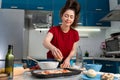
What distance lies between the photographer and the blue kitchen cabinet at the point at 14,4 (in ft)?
11.5

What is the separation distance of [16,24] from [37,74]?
94.9 inches

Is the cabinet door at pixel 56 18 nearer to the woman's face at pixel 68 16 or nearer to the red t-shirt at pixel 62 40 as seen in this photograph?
the red t-shirt at pixel 62 40

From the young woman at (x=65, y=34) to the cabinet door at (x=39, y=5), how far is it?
79.4 inches

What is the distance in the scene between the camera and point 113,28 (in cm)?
368

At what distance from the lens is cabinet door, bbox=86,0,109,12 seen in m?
3.73

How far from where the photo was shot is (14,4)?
11.6 feet

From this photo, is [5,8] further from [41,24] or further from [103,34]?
[103,34]

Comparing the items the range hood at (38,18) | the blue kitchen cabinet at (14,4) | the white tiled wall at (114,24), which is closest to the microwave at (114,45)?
the white tiled wall at (114,24)

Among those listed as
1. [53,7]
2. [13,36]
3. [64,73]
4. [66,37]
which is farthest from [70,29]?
[53,7]

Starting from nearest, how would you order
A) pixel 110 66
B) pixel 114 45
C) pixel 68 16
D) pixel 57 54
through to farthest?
pixel 57 54
pixel 68 16
pixel 110 66
pixel 114 45

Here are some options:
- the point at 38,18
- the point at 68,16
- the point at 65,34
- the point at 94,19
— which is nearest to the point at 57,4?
the point at 38,18

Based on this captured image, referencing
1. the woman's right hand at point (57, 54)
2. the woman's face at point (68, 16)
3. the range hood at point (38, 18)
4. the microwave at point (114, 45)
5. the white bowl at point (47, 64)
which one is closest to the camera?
the white bowl at point (47, 64)

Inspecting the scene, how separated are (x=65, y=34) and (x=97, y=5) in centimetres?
236

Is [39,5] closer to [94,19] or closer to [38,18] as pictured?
[38,18]
